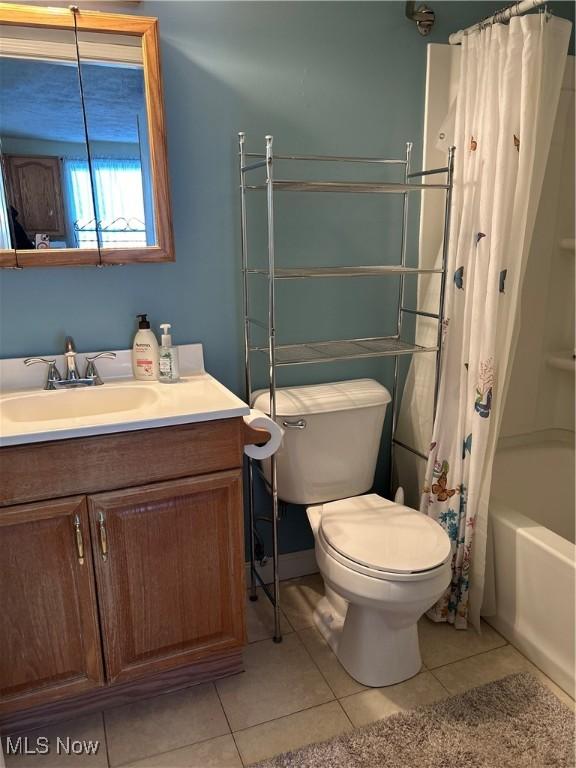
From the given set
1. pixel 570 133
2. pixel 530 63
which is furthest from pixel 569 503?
pixel 530 63

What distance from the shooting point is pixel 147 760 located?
4.91 feet

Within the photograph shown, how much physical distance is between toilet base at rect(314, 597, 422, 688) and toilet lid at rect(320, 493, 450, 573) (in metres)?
0.19

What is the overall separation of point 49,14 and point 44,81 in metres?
0.16

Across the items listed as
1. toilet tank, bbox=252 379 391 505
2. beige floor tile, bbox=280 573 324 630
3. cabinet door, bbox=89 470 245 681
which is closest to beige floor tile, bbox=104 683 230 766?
cabinet door, bbox=89 470 245 681

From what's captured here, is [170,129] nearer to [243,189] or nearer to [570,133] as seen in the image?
[243,189]

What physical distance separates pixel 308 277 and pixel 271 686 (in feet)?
4.14

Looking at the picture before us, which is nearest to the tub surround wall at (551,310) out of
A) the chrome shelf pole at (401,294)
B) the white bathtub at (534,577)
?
the white bathtub at (534,577)

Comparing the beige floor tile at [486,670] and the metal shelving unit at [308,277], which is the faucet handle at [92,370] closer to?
the metal shelving unit at [308,277]

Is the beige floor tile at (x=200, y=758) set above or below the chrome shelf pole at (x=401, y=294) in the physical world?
below

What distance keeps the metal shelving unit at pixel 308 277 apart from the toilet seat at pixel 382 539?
0.72 ft

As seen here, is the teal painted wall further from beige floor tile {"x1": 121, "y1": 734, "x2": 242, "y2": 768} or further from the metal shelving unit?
beige floor tile {"x1": 121, "y1": 734, "x2": 242, "y2": 768}

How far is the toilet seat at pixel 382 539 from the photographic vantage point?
1.58 m

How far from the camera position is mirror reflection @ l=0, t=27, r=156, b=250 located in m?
1.57

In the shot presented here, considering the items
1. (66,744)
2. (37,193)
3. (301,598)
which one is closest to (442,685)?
(301,598)
